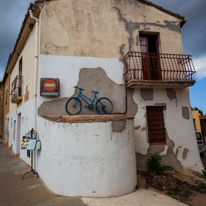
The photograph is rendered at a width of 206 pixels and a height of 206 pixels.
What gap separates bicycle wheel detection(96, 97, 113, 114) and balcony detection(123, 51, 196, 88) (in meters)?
1.05

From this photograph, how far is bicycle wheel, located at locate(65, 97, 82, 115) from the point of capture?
20.3 feet

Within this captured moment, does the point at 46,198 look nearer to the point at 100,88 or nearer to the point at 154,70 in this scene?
the point at 100,88

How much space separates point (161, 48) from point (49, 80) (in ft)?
16.9

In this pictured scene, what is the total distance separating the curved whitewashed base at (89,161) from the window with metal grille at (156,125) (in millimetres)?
2709

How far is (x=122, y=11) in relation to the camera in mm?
7395

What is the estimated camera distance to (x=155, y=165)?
243 inches

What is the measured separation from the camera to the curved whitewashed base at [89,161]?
4.16m

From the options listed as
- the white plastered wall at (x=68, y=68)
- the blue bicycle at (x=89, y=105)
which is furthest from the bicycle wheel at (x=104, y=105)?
the white plastered wall at (x=68, y=68)

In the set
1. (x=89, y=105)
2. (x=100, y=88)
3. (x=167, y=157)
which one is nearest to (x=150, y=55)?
(x=100, y=88)

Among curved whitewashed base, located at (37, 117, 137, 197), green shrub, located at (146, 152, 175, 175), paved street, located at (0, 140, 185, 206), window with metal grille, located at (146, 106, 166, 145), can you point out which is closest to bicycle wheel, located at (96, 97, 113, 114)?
window with metal grille, located at (146, 106, 166, 145)

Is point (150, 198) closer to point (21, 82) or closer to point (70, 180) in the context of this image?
point (70, 180)

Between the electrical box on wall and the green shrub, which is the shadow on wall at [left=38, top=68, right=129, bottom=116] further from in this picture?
the green shrub

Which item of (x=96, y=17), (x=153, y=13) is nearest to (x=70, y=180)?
(x=96, y=17)

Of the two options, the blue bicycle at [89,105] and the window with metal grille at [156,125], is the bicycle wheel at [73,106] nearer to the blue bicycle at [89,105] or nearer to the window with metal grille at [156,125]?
the blue bicycle at [89,105]
